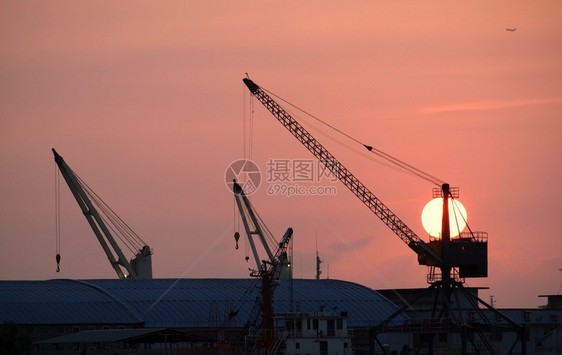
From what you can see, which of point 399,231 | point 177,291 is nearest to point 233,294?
point 177,291

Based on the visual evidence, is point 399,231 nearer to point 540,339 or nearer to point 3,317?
point 540,339

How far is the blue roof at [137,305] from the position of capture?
599ft

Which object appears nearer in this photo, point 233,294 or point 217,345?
point 217,345

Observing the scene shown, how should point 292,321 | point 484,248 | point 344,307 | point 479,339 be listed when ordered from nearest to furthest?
1. point 292,321
2. point 484,248
3. point 479,339
4. point 344,307

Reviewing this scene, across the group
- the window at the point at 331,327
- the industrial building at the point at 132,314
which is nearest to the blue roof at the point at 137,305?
the industrial building at the point at 132,314

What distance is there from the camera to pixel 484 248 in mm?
171250

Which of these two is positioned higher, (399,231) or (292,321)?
(399,231)

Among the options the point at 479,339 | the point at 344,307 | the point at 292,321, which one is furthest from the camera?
the point at 344,307

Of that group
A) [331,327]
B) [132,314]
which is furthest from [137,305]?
[331,327]

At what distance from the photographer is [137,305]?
189m

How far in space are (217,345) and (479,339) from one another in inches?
1756

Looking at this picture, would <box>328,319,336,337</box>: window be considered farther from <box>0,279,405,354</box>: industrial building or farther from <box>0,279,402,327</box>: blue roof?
<box>0,279,402,327</box>: blue roof

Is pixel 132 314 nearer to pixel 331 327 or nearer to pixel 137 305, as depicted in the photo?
pixel 137 305

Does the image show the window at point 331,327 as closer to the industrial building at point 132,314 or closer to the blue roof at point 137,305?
the industrial building at point 132,314
